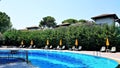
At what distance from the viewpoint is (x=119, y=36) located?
2436cm

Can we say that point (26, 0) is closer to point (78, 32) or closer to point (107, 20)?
point (78, 32)

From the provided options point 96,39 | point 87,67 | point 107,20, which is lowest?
point 87,67

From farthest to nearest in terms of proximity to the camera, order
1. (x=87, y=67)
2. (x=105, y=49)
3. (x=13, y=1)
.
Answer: (x=105, y=49) < (x=13, y=1) < (x=87, y=67)

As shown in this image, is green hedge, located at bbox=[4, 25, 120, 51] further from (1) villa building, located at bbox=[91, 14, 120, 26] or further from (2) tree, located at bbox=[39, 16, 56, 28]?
(2) tree, located at bbox=[39, 16, 56, 28]

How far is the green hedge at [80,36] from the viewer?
24891 mm

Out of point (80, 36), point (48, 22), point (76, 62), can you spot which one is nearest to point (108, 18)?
point (80, 36)

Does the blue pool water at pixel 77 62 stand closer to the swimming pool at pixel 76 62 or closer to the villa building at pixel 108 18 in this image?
the swimming pool at pixel 76 62

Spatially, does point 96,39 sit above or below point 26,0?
below

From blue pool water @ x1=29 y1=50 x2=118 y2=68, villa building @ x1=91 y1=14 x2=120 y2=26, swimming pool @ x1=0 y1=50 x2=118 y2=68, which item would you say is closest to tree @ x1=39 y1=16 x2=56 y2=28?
villa building @ x1=91 y1=14 x2=120 y2=26

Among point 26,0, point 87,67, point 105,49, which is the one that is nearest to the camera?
point 87,67

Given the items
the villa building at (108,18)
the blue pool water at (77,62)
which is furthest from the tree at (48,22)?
the blue pool water at (77,62)

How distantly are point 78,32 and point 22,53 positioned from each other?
10055 mm

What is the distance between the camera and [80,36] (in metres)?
27.8

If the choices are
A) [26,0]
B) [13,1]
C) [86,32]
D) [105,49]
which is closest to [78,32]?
[86,32]
